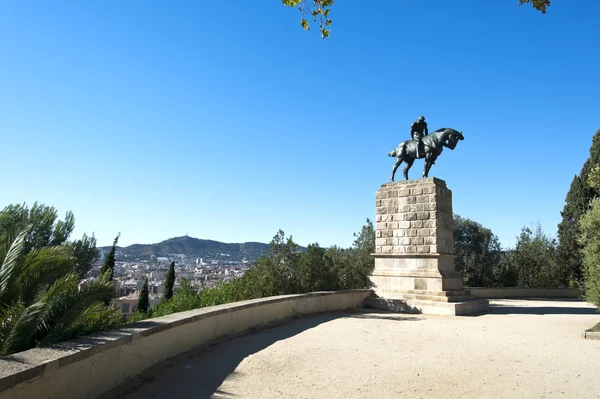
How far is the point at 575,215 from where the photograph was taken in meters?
23.1

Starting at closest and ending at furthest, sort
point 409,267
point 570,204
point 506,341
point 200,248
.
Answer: point 506,341, point 409,267, point 570,204, point 200,248

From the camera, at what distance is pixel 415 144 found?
13.6m

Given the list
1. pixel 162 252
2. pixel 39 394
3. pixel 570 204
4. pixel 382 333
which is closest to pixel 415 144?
pixel 382 333

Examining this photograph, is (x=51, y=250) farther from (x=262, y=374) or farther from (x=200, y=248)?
(x=200, y=248)

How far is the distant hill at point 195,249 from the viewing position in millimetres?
99656

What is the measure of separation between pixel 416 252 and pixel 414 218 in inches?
43.8

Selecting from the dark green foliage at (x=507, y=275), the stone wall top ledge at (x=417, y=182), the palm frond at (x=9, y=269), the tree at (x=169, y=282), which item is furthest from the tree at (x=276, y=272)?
the tree at (x=169, y=282)

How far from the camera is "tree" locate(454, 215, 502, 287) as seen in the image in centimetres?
2250

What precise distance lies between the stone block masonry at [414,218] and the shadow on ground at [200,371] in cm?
647

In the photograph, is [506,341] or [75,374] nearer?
[75,374]

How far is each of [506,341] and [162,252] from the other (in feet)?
337

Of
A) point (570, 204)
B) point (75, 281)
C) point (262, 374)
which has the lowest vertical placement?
point (262, 374)

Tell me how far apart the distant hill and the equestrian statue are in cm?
8367

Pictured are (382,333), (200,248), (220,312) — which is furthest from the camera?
(200,248)
